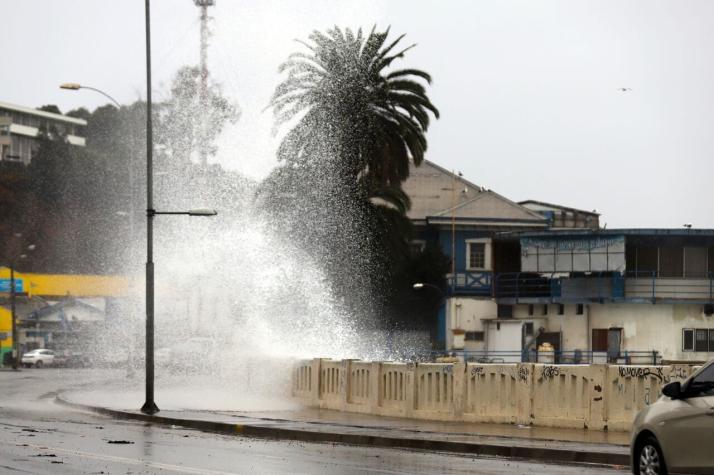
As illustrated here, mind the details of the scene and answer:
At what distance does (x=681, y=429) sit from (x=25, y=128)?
6797 inches

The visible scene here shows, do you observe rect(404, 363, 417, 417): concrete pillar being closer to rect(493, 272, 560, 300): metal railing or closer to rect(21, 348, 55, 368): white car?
rect(493, 272, 560, 300): metal railing

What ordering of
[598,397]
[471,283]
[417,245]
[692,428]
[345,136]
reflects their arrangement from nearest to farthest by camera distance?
[692,428]
[598,397]
[345,136]
[471,283]
[417,245]

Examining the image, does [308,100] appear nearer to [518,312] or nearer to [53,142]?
[518,312]

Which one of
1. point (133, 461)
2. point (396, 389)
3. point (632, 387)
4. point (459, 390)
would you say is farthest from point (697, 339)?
point (133, 461)

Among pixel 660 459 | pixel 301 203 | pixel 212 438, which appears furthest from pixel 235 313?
pixel 660 459

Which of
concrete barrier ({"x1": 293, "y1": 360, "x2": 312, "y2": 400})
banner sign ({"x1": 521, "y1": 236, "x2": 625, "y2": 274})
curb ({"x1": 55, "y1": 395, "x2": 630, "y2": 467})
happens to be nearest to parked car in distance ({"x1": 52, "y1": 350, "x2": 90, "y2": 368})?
banner sign ({"x1": 521, "y1": 236, "x2": 625, "y2": 274})

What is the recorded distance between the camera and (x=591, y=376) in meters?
23.7

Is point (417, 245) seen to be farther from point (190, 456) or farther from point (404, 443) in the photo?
point (190, 456)

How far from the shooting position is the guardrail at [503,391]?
2320 cm

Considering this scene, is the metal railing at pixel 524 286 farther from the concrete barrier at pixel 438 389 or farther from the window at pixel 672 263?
the concrete barrier at pixel 438 389

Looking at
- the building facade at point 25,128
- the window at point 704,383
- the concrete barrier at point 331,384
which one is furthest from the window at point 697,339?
the building facade at point 25,128

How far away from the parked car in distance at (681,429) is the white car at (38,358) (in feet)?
251

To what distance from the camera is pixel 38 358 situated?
8738cm

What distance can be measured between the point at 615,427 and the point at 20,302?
264 ft
